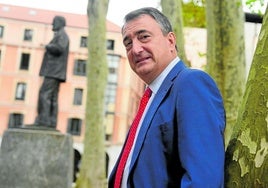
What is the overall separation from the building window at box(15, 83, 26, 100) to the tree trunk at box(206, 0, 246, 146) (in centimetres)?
4047

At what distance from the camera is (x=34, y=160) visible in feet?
28.6

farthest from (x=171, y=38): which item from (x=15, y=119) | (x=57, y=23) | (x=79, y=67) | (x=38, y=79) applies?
(x=15, y=119)

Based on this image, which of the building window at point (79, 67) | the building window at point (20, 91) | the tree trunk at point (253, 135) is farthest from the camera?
the building window at point (79, 67)

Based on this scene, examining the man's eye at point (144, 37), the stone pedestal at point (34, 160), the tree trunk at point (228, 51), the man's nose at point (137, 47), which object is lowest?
the stone pedestal at point (34, 160)

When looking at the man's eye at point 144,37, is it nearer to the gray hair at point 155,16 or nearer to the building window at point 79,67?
the gray hair at point 155,16

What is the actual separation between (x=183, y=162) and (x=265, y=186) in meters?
0.26

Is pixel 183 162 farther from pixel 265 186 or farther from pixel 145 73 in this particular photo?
pixel 145 73

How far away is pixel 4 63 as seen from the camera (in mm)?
A: 45031

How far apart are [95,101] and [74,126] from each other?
32817 millimetres

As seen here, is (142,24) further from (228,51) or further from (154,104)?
(228,51)

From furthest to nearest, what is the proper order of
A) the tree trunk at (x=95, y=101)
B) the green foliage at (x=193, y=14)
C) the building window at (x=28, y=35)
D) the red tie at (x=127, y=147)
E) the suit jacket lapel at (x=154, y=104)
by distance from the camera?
the building window at (x=28, y=35) < the green foliage at (x=193, y=14) < the tree trunk at (x=95, y=101) < the red tie at (x=127, y=147) < the suit jacket lapel at (x=154, y=104)

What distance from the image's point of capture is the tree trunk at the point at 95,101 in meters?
12.2

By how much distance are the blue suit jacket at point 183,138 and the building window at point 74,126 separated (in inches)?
1712

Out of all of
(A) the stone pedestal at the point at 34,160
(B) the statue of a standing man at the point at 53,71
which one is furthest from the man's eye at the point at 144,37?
(B) the statue of a standing man at the point at 53,71
